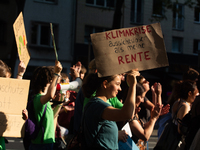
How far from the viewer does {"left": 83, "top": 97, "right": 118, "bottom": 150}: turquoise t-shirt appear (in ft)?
8.05

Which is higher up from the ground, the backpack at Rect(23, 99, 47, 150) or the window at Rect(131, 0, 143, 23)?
the window at Rect(131, 0, 143, 23)

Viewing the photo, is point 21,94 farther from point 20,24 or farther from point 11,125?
point 20,24

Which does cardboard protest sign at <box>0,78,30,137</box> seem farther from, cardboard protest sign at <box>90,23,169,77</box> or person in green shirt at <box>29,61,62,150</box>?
cardboard protest sign at <box>90,23,169,77</box>

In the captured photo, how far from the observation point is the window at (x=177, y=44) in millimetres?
22797

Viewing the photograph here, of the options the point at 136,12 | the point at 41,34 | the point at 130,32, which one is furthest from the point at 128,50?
the point at 136,12

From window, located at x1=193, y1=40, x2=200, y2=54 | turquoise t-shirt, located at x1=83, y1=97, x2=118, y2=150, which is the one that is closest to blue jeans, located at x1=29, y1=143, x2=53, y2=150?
turquoise t-shirt, located at x1=83, y1=97, x2=118, y2=150

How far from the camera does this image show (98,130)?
2.47m

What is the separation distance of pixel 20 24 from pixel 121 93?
1.59m

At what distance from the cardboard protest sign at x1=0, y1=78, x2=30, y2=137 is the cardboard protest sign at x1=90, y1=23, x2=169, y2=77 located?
102cm

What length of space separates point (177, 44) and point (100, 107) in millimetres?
21360

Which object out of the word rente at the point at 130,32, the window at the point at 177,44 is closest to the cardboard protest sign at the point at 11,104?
the word rente at the point at 130,32

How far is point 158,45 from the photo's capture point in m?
2.73

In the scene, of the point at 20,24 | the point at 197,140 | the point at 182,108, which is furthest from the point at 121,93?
the point at 20,24

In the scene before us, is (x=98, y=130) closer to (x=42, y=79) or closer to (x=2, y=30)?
(x=42, y=79)
